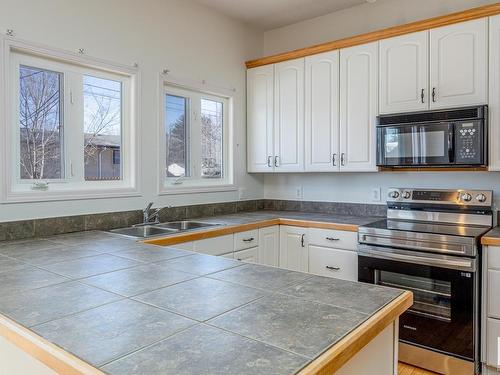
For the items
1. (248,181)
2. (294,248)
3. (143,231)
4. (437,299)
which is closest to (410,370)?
(437,299)

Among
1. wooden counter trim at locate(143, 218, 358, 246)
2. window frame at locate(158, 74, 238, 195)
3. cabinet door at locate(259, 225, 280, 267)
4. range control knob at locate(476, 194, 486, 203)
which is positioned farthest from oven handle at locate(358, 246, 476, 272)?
window frame at locate(158, 74, 238, 195)

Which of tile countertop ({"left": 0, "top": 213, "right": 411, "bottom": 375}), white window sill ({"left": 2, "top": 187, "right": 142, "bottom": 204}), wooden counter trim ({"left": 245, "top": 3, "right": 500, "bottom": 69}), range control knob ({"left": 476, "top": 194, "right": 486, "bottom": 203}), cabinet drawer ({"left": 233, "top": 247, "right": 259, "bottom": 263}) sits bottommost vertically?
cabinet drawer ({"left": 233, "top": 247, "right": 259, "bottom": 263})

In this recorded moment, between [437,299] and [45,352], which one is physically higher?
[45,352]

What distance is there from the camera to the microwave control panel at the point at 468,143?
2580mm

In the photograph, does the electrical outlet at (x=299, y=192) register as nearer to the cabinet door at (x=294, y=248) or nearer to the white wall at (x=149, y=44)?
the white wall at (x=149, y=44)

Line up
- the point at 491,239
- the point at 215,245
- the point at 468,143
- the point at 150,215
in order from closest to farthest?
the point at 491,239 → the point at 468,143 → the point at 215,245 → the point at 150,215

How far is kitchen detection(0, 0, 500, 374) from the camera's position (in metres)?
1.09

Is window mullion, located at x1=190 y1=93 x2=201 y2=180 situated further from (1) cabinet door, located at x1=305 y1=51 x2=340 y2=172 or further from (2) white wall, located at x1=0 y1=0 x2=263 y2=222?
(1) cabinet door, located at x1=305 y1=51 x2=340 y2=172

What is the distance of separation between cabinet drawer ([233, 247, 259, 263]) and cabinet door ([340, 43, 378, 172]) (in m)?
1.02

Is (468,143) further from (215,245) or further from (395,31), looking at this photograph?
(215,245)

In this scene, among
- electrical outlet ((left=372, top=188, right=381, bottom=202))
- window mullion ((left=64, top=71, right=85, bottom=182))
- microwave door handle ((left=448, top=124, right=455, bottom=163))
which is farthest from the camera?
electrical outlet ((left=372, top=188, right=381, bottom=202))

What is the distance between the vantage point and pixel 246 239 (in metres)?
2.99

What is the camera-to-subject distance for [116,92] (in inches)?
112

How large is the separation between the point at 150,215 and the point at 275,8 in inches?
85.5
